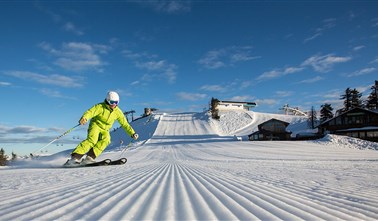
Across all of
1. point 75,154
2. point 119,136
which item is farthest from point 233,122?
point 75,154

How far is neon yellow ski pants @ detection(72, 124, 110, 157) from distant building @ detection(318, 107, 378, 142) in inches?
1792

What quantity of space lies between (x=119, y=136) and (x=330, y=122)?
4697 centimetres

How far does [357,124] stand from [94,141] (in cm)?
5050

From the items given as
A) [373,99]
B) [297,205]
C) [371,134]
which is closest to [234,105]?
[373,99]

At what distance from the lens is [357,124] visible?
5044 centimetres

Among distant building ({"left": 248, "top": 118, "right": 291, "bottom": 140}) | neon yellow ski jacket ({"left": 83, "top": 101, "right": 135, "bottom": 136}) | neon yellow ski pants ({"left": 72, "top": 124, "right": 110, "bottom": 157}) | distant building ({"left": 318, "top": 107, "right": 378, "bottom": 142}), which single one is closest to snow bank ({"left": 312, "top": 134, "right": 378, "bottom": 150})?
distant building ({"left": 318, "top": 107, "right": 378, "bottom": 142})

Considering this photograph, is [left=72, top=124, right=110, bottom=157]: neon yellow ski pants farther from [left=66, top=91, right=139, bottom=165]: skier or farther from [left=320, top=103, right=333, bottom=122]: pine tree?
[left=320, top=103, right=333, bottom=122]: pine tree

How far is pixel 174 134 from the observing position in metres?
66.4

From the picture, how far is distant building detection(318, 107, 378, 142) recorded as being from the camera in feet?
157

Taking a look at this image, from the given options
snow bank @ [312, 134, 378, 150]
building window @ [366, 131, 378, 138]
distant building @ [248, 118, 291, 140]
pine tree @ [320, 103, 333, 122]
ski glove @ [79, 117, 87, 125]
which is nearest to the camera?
ski glove @ [79, 117, 87, 125]

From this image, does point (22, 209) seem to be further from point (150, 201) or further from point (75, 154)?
point (75, 154)

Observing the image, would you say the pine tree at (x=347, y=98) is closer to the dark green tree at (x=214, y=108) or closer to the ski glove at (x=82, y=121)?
the dark green tree at (x=214, y=108)

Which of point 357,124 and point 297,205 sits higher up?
point 357,124

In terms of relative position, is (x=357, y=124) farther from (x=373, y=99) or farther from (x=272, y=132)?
(x=373, y=99)
